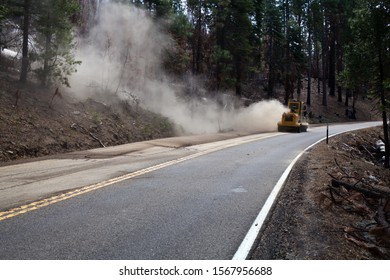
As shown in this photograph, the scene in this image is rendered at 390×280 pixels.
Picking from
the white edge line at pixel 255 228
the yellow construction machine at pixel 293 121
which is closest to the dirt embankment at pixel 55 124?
the white edge line at pixel 255 228

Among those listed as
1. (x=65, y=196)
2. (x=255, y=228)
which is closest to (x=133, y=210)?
(x=65, y=196)

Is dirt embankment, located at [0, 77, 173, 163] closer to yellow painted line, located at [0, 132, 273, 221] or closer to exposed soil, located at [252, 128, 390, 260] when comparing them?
yellow painted line, located at [0, 132, 273, 221]

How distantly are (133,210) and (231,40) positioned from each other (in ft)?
110

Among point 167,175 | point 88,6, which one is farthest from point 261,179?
point 88,6

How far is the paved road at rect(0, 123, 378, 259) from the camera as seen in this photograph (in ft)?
15.4

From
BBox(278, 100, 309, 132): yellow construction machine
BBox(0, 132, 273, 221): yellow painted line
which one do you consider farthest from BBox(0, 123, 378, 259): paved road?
BBox(278, 100, 309, 132): yellow construction machine

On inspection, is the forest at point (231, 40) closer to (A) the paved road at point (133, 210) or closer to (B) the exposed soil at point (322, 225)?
(B) the exposed soil at point (322, 225)

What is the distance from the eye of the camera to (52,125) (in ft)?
54.4

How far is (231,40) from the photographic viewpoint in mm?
37375

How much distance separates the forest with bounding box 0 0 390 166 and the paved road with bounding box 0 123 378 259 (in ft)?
24.4

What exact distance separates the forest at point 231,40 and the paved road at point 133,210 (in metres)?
7.45

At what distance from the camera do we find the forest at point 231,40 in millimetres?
18375

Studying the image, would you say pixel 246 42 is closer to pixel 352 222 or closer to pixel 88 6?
pixel 88 6

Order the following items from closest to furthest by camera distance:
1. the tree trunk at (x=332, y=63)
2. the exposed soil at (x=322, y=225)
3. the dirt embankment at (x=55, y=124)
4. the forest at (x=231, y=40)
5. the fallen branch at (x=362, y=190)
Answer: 1. the exposed soil at (x=322, y=225)
2. the fallen branch at (x=362, y=190)
3. the dirt embankment at (x=55, y=124)
4. the forest at (x=231, y=40)
5. the tree trunk at (x=332, y=63)
